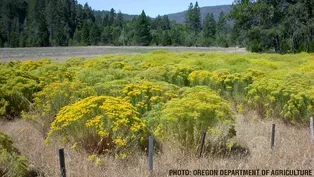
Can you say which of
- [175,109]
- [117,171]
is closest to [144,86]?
[175,109]

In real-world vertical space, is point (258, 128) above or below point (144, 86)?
below

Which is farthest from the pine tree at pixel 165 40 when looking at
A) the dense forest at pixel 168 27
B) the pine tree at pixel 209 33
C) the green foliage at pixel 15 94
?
the green foliage at pixel 15 94

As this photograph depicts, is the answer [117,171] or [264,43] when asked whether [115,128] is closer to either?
[117,171]

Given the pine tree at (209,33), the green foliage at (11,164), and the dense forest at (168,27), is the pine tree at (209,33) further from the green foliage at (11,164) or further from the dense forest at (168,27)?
the green foliage at (11,164)

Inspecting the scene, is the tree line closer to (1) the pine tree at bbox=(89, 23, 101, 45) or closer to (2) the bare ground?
(1) the pine tree at bbox=(89, 23, 101, 45)

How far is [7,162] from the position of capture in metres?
4.25

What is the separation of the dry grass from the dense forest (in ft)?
78.2

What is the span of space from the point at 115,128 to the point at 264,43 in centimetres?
2985

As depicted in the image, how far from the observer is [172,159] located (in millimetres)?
5176

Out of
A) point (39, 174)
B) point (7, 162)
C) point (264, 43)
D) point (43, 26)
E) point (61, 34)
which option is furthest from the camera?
point (61, 34)

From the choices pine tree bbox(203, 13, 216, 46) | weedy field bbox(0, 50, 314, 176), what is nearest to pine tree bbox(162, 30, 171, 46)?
pine tree bbox(203, 13, 216, 46)

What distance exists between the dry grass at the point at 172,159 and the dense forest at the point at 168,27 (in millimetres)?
23832

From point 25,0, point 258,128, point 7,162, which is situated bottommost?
point 258,128

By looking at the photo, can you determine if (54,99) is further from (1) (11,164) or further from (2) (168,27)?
(2) (168,27)
